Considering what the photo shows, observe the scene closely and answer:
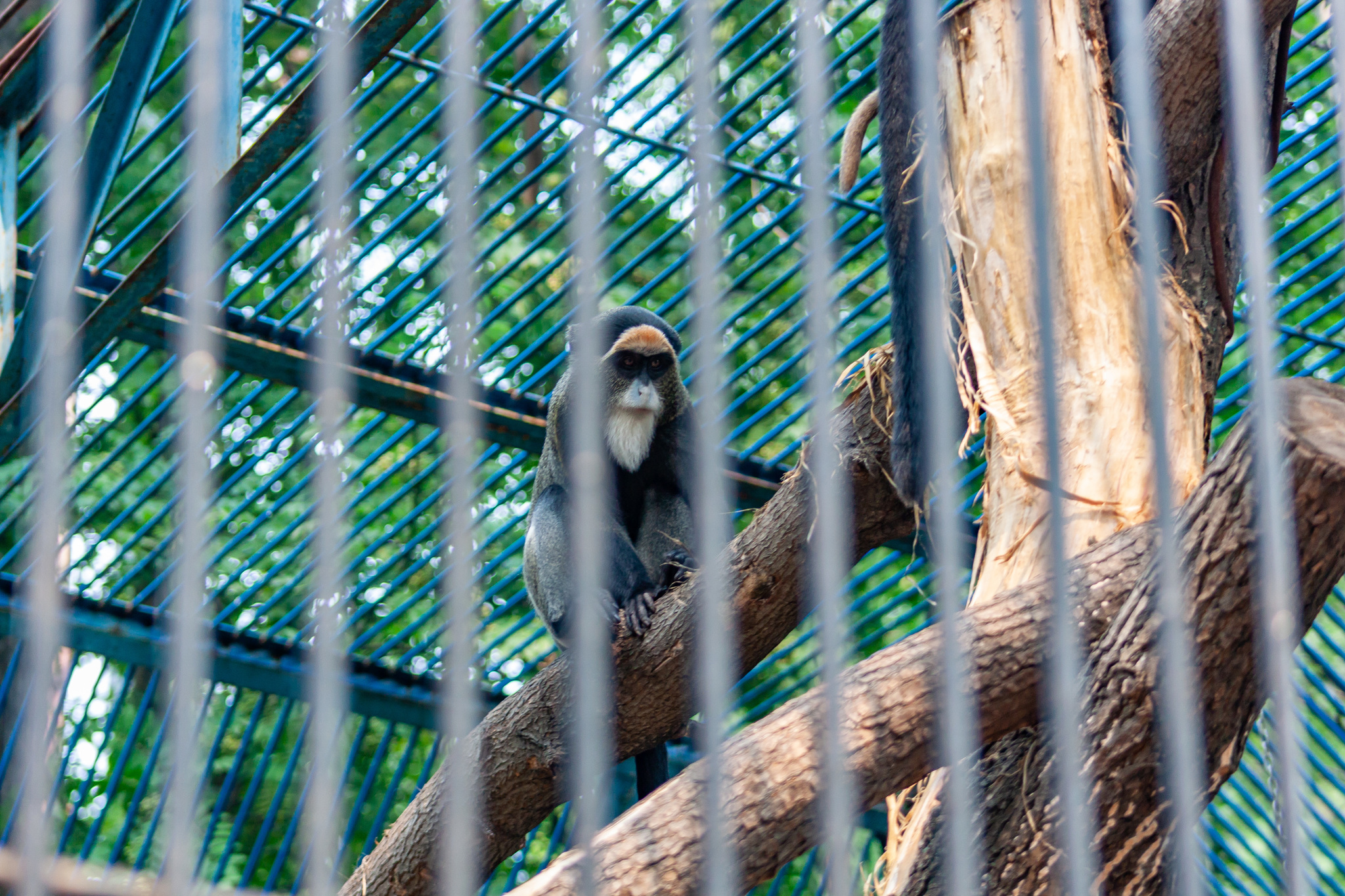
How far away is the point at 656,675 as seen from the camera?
151 inches

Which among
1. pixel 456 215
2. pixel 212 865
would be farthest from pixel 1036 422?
pixel 212 865

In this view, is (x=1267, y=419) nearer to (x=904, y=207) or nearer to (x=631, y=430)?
(x=904, y=207)

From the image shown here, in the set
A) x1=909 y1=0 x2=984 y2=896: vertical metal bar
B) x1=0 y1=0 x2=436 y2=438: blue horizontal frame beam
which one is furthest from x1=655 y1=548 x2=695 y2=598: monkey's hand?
x1=909 y1=0 x2=984 y2=896: vertical metal bar

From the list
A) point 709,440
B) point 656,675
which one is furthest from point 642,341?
point 709,440

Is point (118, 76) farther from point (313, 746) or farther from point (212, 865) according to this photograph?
point (212, 865)

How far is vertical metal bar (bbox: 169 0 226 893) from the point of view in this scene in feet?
3.64

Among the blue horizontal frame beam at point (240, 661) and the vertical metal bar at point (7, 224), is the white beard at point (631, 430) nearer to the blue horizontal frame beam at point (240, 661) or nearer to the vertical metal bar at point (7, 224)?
the blue horizontal frame beam at point (240, 661)

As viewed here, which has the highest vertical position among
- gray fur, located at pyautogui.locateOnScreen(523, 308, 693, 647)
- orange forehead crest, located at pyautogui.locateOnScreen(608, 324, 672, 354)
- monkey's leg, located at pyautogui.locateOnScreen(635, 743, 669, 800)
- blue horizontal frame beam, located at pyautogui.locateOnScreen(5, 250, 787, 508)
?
orange forehead crest, located at pyautogui.locateOnScreen(608, 324, 672, 354)

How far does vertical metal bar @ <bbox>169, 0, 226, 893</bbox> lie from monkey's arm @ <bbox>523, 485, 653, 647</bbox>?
2.94m

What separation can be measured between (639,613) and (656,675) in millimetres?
233

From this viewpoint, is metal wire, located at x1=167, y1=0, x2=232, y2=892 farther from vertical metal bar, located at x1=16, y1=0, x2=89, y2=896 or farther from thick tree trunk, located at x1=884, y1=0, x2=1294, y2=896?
thick tree trunk, located at x1=884, y1=0, x2=1294, y2=896

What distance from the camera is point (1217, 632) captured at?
1997 millimetres

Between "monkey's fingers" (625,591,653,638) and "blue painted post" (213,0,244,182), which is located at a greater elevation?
"blue painted post" (213,0,244,182)

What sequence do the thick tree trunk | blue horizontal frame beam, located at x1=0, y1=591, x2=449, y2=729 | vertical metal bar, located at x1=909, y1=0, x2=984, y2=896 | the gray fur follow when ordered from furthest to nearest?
blue horizontal frame beam, located at x1=0, y1=591, x2=449, y2=729 → the gray fur → the thick tree trunk → vertical metal bar, located at x1=909, y1=0, x2=984, y2=896
